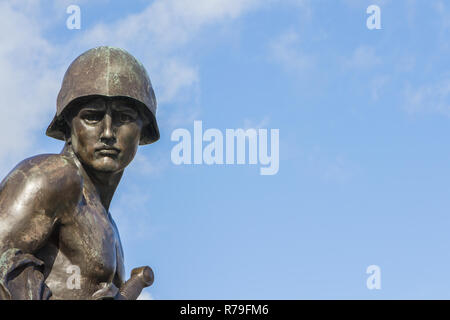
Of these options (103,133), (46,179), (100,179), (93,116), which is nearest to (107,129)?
(103,133)

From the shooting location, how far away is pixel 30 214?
1028cm

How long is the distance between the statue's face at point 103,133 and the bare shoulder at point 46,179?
1.42 feet

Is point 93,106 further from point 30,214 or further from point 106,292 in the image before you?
point 106,292

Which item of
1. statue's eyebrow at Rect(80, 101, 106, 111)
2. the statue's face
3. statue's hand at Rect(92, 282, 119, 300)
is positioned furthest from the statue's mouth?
statue's hand at Rect(92, 282, 119, 300)

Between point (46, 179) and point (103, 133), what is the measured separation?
880 mm

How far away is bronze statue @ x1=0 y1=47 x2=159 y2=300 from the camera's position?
402 inches

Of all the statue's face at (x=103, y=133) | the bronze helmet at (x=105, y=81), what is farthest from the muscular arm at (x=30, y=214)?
the bronze helmet at (x=105, y=81)

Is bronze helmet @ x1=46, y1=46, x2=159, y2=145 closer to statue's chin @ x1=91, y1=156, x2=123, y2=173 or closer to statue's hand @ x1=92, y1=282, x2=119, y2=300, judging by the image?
statue's chin @ x1=91, y1=156, x2=123, y2=173

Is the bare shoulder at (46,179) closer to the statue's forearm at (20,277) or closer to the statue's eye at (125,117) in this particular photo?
the statue's forearm at (20,277)

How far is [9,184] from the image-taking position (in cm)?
1048

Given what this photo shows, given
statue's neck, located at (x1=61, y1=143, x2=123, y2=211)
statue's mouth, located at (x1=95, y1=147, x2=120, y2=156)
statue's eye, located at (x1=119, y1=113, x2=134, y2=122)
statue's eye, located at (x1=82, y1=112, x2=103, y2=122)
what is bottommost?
statue's neck, located at (x1=61, y1=143, x2=123, y2=211)

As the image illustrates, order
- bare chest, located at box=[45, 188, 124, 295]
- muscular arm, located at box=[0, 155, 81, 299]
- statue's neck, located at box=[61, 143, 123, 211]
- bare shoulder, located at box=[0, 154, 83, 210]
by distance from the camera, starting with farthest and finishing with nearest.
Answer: statue's neck, located at box=[61, 143, 123, 211], bare chest, located at box=[45, 188, 124, 295], bare shoulder, located at box=[0, 154, 83, 210], muscular arm, located at box=[0, 155, 81, 299]

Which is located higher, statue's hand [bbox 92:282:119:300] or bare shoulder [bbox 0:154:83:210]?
bare shoulder [bbox 0:154:83:210]
